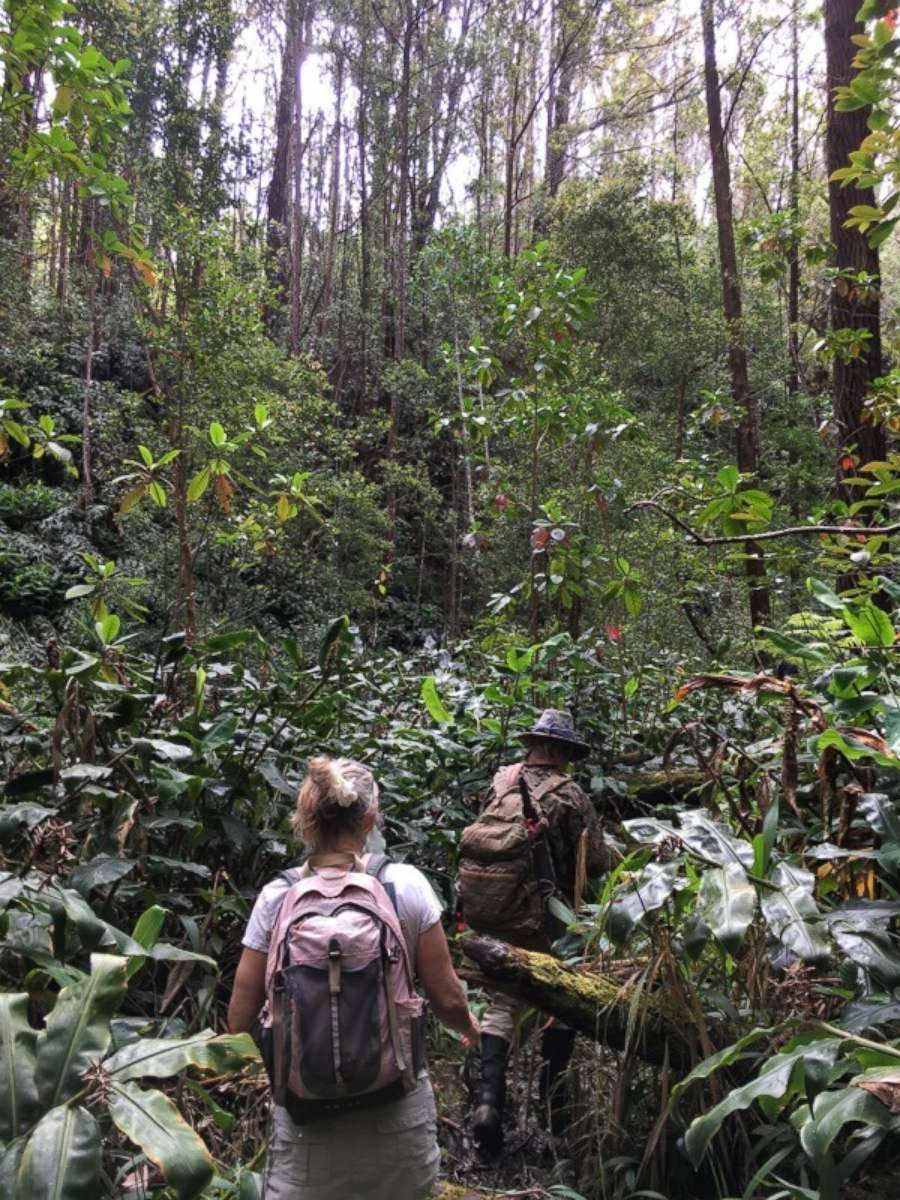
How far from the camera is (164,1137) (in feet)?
4.74

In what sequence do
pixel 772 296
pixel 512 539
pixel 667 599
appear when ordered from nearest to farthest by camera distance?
pixel 667 599
pixel 512 539
pixel 772 296

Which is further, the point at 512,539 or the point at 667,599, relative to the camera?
the point at 512,539

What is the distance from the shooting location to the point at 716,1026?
2557mm

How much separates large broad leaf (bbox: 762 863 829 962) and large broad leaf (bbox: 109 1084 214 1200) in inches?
48.2

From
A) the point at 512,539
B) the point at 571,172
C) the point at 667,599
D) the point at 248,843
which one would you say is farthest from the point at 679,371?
the point at 248,843

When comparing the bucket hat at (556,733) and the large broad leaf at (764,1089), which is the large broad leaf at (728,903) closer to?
the large broad leaf at (764,1089)

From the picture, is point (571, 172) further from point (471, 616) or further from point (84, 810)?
point (84, 810)

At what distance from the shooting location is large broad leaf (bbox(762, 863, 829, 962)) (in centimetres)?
191

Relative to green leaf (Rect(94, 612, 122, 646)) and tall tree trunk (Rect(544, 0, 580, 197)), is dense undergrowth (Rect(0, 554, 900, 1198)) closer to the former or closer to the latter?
green leaf (Rect(94, 612, 122, 646))

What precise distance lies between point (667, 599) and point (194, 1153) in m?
7.73

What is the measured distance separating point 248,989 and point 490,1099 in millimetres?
1595

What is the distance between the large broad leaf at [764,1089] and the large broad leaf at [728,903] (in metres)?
0.22

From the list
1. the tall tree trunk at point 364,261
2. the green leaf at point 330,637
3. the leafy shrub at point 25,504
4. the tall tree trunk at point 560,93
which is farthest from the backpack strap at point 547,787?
the tall tree trunk at point 364,261

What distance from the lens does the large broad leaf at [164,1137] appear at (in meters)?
1.40
